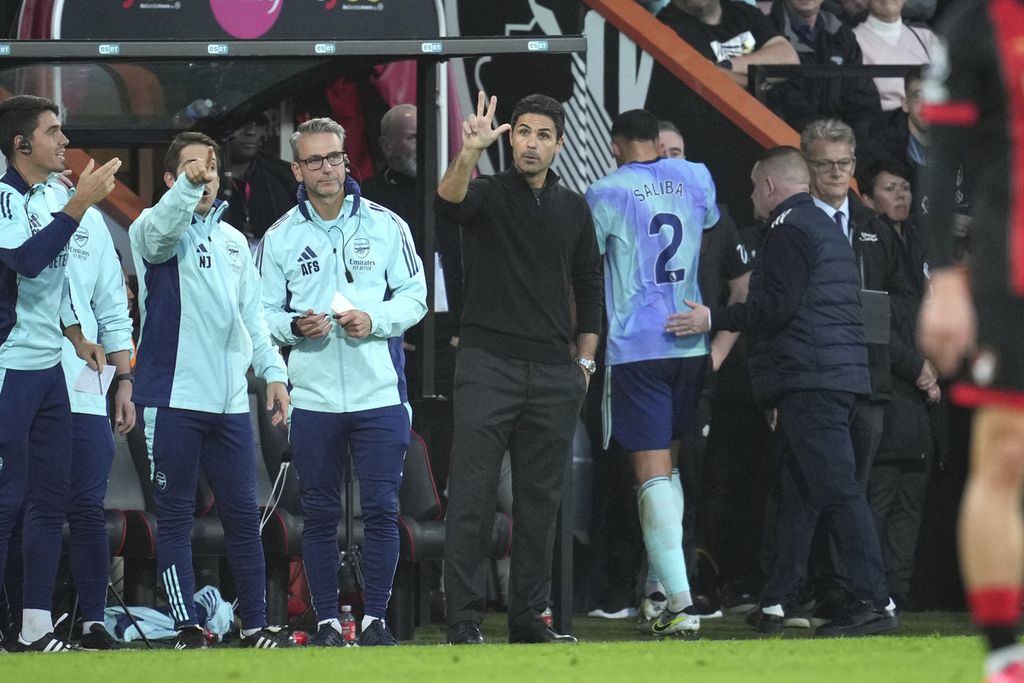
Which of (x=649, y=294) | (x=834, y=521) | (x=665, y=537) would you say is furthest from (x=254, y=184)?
(x=834, y=521)

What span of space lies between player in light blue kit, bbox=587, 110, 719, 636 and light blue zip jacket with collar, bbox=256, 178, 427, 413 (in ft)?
4.60

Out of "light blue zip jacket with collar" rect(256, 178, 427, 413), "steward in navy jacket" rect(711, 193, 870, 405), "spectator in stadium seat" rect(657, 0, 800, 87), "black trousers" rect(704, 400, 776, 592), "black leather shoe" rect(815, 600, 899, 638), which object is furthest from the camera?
"spectator in stadium seat" rect(657, 0, 800, 87)

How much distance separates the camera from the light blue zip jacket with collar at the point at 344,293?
7754 millimetres

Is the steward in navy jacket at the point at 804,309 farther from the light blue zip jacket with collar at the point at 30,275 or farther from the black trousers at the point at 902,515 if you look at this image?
the light blue zip jacket with collar at the point at 30,275

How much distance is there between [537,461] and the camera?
774 cm

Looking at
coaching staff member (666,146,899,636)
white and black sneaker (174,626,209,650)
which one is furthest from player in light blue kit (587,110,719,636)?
white and black sneaker (174,626,209,650)

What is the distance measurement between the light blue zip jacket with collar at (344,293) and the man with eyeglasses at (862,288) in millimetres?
2344

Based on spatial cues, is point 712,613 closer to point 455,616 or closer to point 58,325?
point 455,616

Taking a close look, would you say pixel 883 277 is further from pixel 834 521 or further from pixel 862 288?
pixel 834 521

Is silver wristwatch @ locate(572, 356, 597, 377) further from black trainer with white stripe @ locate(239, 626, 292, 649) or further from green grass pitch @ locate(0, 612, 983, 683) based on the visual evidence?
black trainer with white stripe @ locate(239, 626, 292, 649)

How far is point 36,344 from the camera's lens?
24.9 ft

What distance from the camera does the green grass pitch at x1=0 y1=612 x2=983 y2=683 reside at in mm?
5625

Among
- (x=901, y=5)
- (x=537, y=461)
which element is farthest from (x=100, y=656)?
(x=901, y=5)

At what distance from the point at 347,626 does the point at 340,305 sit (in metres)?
1.50
